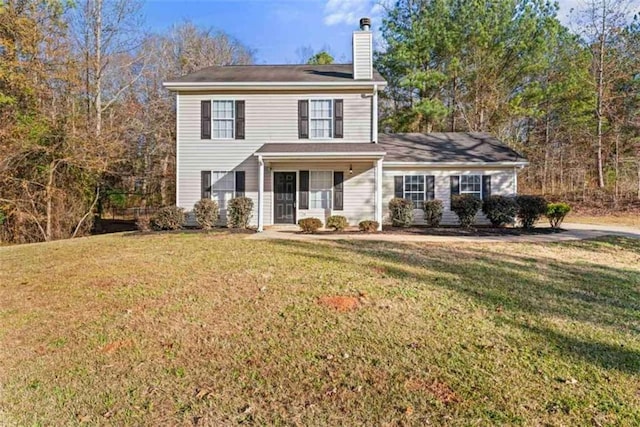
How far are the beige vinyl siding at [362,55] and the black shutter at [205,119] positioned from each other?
561cm

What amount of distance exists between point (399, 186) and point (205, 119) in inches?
317

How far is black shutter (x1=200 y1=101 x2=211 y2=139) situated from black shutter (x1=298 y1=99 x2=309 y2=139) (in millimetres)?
3370

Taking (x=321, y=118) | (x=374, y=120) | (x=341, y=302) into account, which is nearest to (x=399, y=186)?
(x=374, y=120)

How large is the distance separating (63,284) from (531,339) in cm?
693

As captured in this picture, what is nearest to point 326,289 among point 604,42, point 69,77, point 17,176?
point 17,176

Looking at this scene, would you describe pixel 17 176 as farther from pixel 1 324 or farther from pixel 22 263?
pixel 1 324

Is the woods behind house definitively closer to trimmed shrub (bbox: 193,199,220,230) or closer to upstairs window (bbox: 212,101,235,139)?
upstairs window (bbox: 212,101,235,139)

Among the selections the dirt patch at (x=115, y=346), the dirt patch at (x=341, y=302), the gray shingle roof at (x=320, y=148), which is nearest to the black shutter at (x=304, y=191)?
the gray shingle roof at (x=320, y=148)

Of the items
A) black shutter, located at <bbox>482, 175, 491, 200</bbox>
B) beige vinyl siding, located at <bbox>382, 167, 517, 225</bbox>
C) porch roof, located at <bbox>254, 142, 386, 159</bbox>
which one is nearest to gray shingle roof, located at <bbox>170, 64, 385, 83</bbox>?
porch roof, located at <bbox>254, 142, 386, 159</bbox>

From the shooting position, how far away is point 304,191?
14.2 m

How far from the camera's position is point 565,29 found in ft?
78.7

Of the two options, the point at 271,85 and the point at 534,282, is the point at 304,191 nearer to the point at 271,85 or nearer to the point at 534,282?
the point at 271,85

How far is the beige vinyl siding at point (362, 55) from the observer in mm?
14023

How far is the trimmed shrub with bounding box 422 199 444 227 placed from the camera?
45.6 ft
